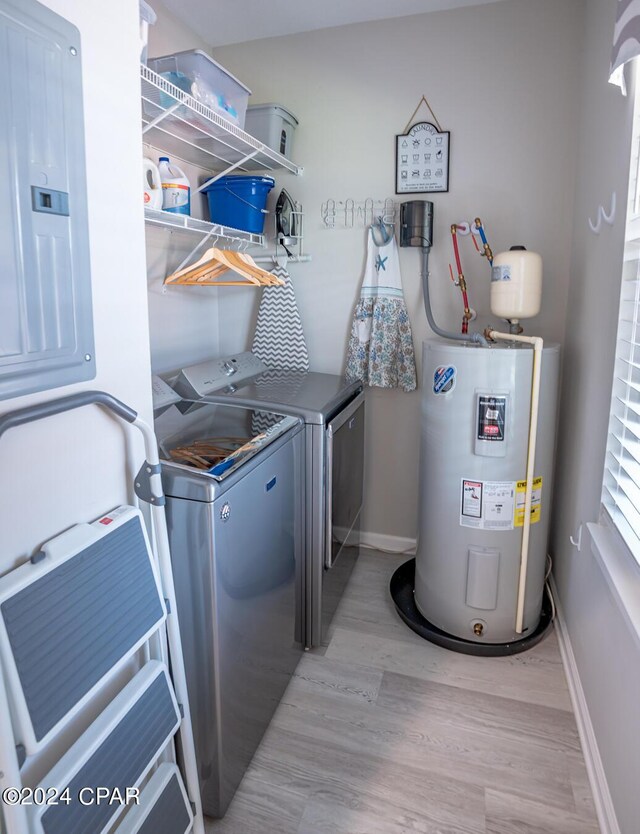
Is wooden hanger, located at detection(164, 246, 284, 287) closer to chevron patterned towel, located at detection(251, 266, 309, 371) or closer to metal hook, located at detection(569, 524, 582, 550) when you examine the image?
chevron patterned towel, located at detection(251, 266, 309, 371)

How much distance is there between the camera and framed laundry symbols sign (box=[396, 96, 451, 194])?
7.82ft

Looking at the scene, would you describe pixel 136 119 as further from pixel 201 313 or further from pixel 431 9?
pixel 431 9

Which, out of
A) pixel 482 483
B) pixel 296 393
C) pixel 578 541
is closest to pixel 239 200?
pixel 296 393

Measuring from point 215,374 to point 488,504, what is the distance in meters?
1.20

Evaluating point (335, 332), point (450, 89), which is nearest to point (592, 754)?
point (335, 332)

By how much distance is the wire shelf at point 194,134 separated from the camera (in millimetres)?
1652

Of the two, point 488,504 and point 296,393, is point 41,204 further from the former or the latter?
point 488,504

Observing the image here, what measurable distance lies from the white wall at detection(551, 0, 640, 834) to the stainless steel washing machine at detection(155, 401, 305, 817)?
931 millimetres

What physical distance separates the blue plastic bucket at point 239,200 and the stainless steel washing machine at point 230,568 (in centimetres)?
104

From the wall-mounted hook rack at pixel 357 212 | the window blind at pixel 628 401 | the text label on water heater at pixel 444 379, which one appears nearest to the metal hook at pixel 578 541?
the window blind at pixel 628 401

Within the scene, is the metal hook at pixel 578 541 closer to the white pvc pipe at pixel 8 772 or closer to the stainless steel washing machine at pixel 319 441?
the stainless steel washing machine at pixel 319 441

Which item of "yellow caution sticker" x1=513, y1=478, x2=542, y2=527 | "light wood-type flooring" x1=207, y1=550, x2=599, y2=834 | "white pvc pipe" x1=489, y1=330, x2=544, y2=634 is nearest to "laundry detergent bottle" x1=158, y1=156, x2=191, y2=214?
"white pvc pipe" x1=489, y1=330, x2=544, y2=634

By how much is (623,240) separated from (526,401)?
60 cm

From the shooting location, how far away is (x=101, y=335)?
1.09 metres
